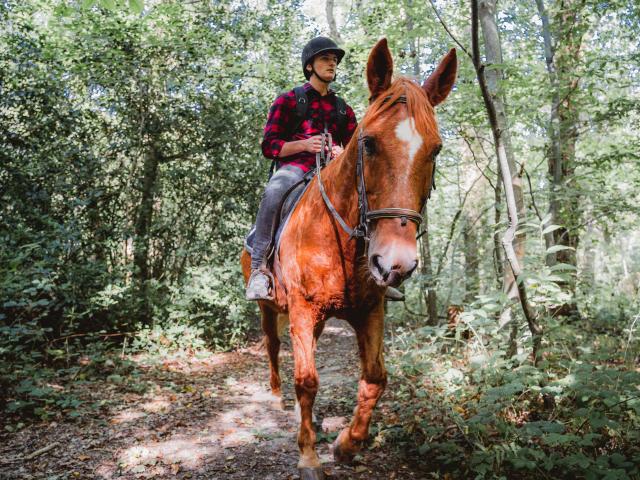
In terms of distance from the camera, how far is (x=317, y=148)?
12.4 feet

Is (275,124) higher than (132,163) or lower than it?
lower

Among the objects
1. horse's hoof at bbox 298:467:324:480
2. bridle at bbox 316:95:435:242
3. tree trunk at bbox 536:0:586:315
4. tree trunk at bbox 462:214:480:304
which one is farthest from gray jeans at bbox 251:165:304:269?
tree trunk at bbox 462:214:480:304

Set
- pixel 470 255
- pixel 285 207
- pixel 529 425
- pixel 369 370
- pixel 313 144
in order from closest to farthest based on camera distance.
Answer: pixel 529 425 → pixel 369 370 → pixel 313 144 → pixel 285 207 → pixel 470 255

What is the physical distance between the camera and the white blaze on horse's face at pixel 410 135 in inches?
91.0

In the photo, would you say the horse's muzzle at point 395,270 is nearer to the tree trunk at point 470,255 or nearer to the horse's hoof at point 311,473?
the horse's hoof at point 311,473

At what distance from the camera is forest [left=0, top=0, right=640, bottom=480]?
11.8 feet

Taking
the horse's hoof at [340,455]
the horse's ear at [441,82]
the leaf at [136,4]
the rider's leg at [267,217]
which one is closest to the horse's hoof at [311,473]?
the horse's hoof at [340,455]

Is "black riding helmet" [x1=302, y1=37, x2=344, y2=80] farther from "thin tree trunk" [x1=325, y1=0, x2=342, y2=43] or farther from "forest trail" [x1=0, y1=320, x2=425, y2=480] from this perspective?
"thin tree trunk" [x1=325, y1=0, x2=342, y2=43]

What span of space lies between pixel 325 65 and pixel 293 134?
2.34ft

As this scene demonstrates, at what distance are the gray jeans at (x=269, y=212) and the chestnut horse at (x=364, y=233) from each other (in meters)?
0.28

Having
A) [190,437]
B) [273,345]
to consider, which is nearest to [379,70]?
[273,345]

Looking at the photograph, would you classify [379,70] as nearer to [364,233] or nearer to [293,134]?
[364,233]

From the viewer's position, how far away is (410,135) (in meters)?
2.33

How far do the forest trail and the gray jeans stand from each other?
5.78 ft
